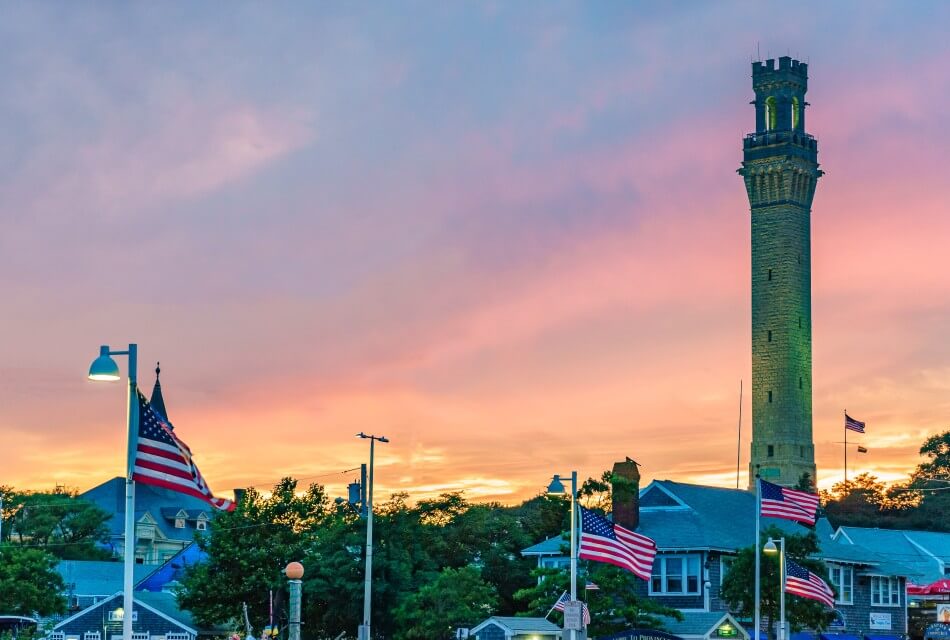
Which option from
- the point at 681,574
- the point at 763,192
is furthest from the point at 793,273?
the point at 681,574

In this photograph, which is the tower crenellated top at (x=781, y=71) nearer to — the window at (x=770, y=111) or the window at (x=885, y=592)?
the window at (x=770, y=111)

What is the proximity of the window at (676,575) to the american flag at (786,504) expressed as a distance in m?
8.80

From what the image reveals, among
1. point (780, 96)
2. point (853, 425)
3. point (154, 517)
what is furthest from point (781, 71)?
point (154, 517)

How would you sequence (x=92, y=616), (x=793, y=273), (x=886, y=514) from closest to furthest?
(x=92, y=616) < (x=793, y=273) < (x=886, y=514)

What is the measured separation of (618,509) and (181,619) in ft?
87.6

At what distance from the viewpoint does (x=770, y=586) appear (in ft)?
223

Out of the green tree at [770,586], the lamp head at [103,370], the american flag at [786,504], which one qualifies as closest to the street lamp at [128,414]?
the lamp head at [103,370]

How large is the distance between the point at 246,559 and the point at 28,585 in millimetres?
13804

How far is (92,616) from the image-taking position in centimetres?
8406

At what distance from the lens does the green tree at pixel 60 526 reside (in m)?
131

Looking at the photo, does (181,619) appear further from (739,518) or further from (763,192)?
(763,192)

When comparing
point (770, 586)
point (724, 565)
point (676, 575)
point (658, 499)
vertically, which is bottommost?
point (770, 586)

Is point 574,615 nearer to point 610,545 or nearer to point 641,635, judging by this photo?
point 610,545

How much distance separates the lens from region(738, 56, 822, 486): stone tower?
153250 mm
